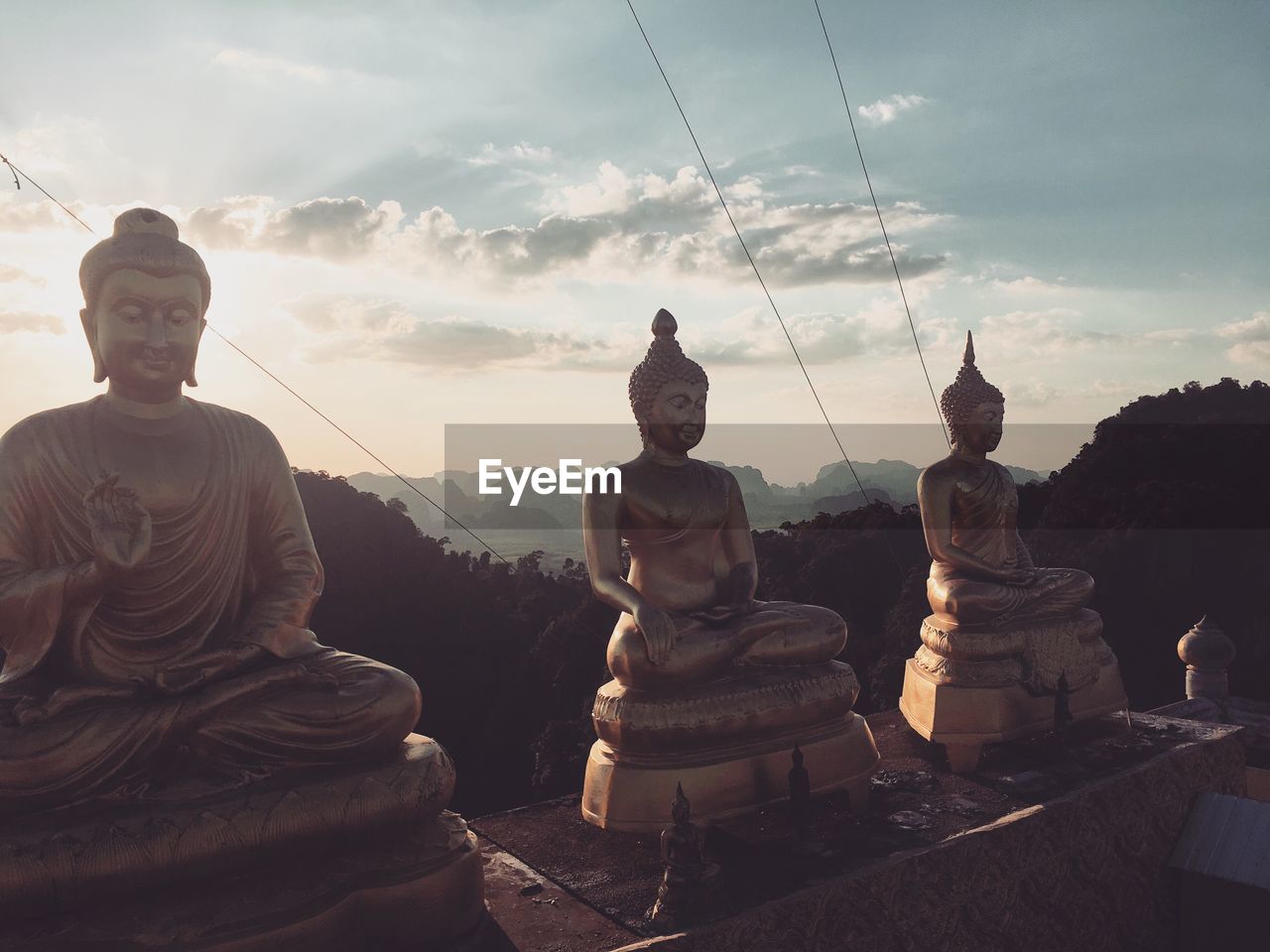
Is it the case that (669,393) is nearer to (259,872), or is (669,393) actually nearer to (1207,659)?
(259,872)

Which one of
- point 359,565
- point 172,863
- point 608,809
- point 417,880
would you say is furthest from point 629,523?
point 359,565

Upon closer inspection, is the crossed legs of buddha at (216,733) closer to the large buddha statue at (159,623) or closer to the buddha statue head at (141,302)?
the large buddha statue at (159,623)

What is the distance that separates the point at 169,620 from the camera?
4262 mm

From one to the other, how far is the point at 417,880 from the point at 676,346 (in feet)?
9.91

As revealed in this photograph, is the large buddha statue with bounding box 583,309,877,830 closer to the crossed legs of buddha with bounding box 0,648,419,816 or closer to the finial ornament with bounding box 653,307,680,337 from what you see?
the finial ornament with bounding box 653,307,680,337

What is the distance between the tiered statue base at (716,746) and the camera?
495 centimetres

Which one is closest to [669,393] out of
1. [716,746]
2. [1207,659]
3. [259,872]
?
[716,746]

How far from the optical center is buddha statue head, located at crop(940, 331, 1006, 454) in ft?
22.6

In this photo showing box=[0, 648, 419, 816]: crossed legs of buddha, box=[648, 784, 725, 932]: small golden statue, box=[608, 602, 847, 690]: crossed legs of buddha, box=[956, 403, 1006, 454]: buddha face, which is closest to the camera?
box=[0, 648, 419, 816]: crossed legs of buddha

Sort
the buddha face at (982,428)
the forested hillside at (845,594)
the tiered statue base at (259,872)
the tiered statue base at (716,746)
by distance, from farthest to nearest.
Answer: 1. the forested hillside at (845,594)
2. the buddha face at (982,428)
3. the tiered statue base at (716,746)
4. the tiered statue base at (259,872)

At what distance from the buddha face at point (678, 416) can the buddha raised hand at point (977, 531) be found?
208 centimetres

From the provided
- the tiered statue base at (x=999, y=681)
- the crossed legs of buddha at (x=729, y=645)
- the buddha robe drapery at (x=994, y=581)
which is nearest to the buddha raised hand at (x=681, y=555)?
the crossed legs of buddha at (x=729, y=645)

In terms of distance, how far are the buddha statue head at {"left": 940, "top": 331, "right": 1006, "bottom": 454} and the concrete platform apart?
1971 mm

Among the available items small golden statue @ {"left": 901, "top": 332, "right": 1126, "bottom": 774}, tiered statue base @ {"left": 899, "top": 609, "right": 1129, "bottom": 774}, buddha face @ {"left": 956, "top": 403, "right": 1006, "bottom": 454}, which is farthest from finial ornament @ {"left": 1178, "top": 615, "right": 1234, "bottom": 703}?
buddha face @ {"left": 956, "top": 403, "right": 1006, "bottom": 454}
